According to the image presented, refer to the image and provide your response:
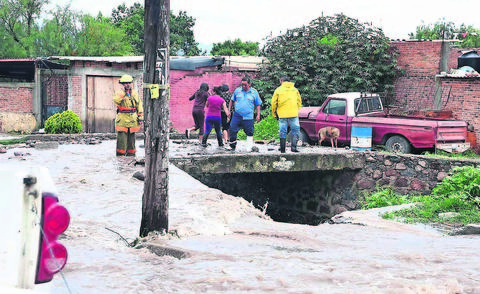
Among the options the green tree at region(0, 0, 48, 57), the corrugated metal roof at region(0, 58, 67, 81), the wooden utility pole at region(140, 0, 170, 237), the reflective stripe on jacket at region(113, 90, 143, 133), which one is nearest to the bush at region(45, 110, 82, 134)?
the corrugated metal roof at region(0, 58, 67, 81)

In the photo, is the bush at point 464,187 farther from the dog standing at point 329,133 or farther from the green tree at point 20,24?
the green tree at point 20,24

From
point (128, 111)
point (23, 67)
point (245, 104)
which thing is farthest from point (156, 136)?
point (23, 67)

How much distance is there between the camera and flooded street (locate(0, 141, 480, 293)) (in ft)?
17.5

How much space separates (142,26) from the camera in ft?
152

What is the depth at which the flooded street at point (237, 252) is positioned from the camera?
5.34 meters

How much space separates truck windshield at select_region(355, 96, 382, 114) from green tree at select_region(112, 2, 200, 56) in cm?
2654

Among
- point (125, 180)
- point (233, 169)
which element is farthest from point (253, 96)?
point (125, 180)

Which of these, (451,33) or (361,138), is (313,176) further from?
(451,33)

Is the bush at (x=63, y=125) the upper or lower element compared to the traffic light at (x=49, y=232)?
lower

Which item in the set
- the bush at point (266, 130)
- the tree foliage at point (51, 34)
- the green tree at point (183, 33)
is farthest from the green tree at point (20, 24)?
the bush at point (266, 130)

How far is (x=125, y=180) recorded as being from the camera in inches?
446

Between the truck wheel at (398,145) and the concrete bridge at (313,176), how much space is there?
58.8 inches

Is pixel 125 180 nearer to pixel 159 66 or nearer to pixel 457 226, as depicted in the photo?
pixel 159 66

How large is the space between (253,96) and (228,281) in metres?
10.1
